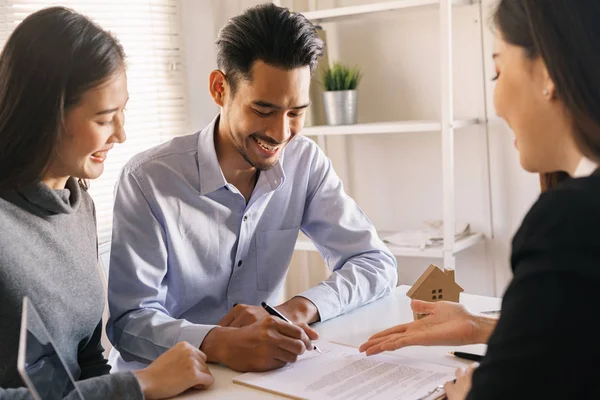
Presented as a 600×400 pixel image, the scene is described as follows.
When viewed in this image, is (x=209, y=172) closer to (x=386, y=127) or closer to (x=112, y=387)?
(x=112, y=387)

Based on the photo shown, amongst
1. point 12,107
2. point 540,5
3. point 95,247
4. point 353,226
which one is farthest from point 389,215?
point 540,5

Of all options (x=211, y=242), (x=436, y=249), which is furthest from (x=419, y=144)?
(x=211, y=242)

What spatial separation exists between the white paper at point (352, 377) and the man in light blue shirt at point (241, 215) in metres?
0.22

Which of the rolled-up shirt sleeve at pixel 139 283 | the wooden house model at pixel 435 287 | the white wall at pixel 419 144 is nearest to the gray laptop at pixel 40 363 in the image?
the rolled-up shirt sleeve at pixel 139 283

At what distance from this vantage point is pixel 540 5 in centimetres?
84

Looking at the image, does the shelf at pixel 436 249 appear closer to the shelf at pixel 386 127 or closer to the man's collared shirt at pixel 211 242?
the shelf at pixel 386 127

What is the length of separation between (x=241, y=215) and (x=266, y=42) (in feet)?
1.40

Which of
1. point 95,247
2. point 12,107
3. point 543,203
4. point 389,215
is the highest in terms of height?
point 12,107

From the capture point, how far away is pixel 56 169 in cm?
141

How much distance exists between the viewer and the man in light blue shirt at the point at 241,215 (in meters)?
1.63

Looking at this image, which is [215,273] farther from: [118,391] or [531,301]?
[531,301]

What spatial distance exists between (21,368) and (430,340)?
795 millimetres

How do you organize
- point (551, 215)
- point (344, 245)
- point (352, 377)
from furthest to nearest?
point (344, 245) → point (352, 377) → point (551, 215)

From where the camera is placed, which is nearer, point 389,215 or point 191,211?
point 191,211
